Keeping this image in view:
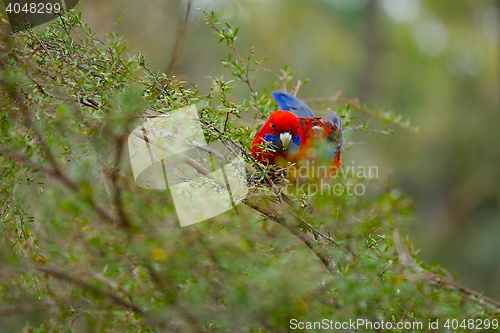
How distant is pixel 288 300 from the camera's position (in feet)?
5.51

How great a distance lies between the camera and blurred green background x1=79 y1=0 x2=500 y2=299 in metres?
9.61

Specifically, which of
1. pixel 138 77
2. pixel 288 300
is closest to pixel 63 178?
pixel 138 77

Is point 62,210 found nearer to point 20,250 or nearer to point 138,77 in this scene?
point 20,250

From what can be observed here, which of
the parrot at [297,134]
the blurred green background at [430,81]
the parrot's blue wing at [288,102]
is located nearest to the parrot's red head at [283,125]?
the parrot at [297,134]

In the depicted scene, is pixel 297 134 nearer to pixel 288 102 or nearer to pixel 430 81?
pixel 288 102

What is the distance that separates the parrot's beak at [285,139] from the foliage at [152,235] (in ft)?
1.73

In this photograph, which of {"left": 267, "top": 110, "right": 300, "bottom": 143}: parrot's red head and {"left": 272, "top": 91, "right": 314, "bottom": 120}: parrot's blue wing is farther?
{"left": 272, "top": 91, "right": 314, "bottom": 120}: parrot's blue wing

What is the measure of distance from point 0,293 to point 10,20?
43.7 inches

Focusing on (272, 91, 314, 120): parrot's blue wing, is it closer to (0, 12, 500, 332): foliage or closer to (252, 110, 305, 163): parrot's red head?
(252, 110, 305, 163): parrot's red head

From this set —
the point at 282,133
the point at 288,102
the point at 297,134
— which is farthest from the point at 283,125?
the point at 288,102

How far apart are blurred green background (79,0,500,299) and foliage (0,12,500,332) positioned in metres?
6.68

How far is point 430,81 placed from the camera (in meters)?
11.0

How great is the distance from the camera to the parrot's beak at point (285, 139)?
2.71m

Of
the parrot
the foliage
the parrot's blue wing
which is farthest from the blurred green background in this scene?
the foliage
